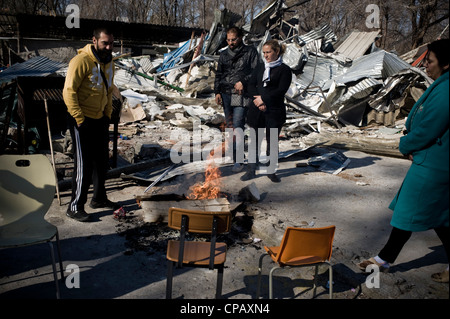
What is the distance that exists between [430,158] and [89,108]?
375cm

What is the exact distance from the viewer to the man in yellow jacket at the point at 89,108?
4.09 meters

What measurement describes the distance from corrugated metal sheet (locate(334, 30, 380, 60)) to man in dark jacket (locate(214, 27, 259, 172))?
10386mm

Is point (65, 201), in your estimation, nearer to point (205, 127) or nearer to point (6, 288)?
point (6, 288)

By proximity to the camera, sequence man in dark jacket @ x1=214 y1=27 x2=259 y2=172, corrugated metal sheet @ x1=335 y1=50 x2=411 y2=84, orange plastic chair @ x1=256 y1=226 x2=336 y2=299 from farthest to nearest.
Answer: corrugated metal sheet @ x1=335 y1=50 x2=411 y2=84 → man in dark jacket @ x1=214 y1=27 x2=259 y2=172 → orange plastic chair @ x1=256 y1=226 x2=336 y2=299

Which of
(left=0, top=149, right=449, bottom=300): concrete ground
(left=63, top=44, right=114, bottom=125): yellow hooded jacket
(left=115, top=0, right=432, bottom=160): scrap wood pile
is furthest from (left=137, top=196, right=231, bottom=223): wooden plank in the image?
(left=115, top=0, right=432, bottom=160): scrap wood pile

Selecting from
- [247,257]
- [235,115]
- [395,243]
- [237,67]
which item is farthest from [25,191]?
[237,67]

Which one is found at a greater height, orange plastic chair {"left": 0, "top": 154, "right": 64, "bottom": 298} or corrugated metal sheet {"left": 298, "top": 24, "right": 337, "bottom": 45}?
corrugated metal sheet {"left": 298, "top": 24, "right": 337, "bottom": 45}

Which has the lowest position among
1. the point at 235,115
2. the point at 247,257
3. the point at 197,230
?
the point at 247,257

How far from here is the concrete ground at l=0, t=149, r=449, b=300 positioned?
3.12 meters

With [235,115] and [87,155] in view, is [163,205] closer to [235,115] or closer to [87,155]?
[87,155]

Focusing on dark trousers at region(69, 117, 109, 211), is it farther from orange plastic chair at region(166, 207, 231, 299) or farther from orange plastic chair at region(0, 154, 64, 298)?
orange plastic chair at region(166, 207, 231, 299)

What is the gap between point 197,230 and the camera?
2.83m

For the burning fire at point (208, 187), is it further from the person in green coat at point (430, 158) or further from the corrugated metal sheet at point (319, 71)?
the corrugated metal sheet at point (319, 71)

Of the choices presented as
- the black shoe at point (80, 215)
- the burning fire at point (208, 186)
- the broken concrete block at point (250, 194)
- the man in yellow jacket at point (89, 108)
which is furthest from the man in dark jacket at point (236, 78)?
the black shoe at point (80, 215)
